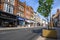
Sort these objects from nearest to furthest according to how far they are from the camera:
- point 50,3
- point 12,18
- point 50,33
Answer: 1. point 50,33
2. point 50,3
3. point 12,18

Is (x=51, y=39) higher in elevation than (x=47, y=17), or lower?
lower

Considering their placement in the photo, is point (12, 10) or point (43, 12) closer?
point (43, 12)

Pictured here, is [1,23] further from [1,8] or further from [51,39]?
[51,39]

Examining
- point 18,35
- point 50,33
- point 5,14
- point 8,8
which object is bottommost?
point 18,35

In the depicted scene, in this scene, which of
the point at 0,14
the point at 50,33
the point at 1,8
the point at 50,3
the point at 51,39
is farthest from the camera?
the point at 1,8

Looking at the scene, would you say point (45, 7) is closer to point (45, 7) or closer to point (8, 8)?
point (45, 7)

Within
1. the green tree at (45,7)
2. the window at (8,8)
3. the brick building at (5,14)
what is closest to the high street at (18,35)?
the green tree at (45,7)

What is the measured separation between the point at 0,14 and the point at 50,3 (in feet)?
83.3

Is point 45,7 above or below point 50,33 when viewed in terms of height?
above

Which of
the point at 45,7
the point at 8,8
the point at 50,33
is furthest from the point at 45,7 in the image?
the point at 8,8

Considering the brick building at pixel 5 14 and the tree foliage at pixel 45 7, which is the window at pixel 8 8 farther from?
the tree foliage at pixel 45 7

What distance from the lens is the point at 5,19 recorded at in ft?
158

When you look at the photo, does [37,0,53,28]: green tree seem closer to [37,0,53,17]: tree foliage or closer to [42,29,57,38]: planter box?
[37,0,53,17]: tree foliage

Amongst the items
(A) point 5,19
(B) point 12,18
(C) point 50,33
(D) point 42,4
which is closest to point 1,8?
(A) point 5,19
